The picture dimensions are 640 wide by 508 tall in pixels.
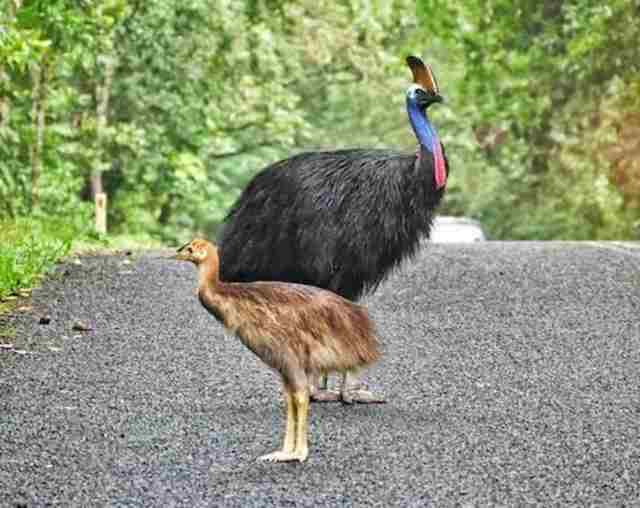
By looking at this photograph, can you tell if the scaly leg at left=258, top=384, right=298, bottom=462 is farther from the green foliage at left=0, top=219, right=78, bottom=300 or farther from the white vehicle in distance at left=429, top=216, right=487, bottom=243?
the white vehicle in distance at left=429, top=216, right=487, bottom=243

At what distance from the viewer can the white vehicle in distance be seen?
31.0m

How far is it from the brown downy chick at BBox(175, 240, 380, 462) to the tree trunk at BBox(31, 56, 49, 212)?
601 inches

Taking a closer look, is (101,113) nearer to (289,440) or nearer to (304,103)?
(304,103)

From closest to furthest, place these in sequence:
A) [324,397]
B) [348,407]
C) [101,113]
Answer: [348,407], [324,397], [101,113]

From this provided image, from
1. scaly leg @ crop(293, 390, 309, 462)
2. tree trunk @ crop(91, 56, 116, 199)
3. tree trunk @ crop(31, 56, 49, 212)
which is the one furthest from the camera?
tree trunk @ crop(91, 56, 116, 199)

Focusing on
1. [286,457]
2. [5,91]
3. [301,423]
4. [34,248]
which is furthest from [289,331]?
[5,91]

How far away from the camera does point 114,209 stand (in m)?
30.2

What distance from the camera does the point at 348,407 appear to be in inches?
389

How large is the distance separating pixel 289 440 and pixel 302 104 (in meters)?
35.2

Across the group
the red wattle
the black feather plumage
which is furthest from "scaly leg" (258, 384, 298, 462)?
the red wattle

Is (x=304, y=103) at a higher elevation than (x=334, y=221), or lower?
lower

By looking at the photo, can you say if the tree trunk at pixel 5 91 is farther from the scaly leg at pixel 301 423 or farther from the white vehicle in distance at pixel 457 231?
the scaly leg at pixel 301 423

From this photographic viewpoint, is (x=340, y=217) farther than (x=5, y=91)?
No

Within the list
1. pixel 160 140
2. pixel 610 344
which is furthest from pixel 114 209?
pixel 610 344
